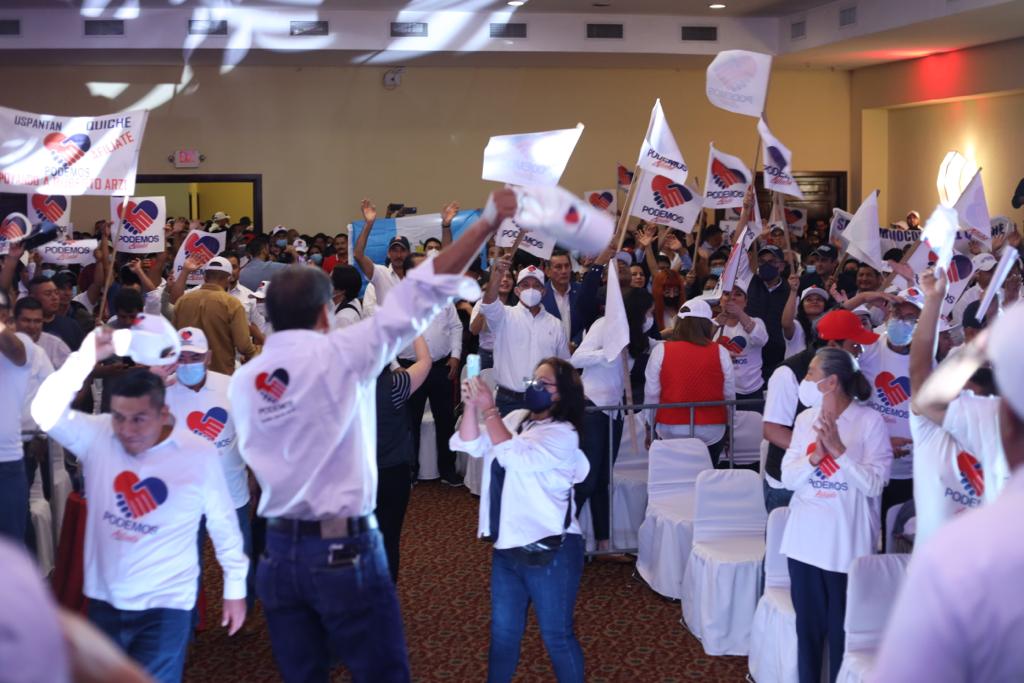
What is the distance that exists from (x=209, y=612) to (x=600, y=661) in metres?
2.10

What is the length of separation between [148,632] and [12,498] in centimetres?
157

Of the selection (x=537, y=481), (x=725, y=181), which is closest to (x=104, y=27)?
(x=725, y=181)

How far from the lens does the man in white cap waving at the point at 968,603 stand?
1.35 metres

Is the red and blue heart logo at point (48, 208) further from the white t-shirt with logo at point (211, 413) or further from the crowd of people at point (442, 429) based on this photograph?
the white t-shirt with logo at point (211, 413)

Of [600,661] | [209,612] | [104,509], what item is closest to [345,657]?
[104,509]

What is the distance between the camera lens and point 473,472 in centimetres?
862

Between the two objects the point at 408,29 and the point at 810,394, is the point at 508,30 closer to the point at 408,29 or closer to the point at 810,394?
the point at 408,29

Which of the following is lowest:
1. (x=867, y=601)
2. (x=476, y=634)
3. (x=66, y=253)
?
(x=476, y=634)

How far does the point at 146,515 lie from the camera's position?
3.80 metres

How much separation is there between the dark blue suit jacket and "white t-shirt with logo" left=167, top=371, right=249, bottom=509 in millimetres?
3544

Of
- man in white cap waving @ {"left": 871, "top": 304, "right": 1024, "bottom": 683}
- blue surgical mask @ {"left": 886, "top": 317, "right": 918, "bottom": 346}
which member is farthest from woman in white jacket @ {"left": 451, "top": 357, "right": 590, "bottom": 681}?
man in white cap waving @ {"left": 871, "top": 304, "right": 1024, "bottom": 683}

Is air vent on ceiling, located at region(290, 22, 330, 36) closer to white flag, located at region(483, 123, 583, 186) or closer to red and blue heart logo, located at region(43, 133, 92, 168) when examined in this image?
white flag, located at region(483, 123, 583, 186)

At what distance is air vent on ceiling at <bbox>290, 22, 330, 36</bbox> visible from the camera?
51.4 feet

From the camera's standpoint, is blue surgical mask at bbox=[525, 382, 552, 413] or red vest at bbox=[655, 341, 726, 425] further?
red vest at bbox=[655, 341, 726, 425]
